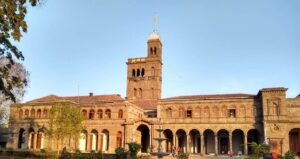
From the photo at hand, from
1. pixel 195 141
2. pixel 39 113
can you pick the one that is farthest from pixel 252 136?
pixel 39 113

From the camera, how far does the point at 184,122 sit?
42875 mm

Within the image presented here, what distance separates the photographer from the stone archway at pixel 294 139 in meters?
38.0

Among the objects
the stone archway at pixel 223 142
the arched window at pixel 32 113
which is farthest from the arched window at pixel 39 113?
the stone archway at pixel 223 142

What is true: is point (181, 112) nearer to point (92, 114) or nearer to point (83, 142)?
point (92, 114)

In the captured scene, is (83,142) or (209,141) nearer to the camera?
(209,141)

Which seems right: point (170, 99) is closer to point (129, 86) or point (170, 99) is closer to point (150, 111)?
point (150, 111)

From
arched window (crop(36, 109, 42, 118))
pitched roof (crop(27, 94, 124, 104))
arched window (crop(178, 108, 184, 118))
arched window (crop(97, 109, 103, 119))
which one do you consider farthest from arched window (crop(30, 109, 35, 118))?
arched window (crop(178, 108, 184, 118))

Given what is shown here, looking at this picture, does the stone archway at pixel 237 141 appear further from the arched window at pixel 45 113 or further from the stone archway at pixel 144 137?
the arched window at pixel 45 113

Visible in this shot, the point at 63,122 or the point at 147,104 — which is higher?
the point at 147,104

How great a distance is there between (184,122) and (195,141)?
4.49 m

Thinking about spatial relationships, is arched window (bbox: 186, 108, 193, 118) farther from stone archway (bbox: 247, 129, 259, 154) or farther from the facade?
stone archway (bbox: 247, 129, 259, 154)

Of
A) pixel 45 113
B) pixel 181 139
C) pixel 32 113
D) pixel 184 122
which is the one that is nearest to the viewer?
pixel 184 122

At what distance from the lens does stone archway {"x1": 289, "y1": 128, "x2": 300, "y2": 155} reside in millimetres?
38031

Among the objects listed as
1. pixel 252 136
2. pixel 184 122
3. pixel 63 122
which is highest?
pixel 184 122
